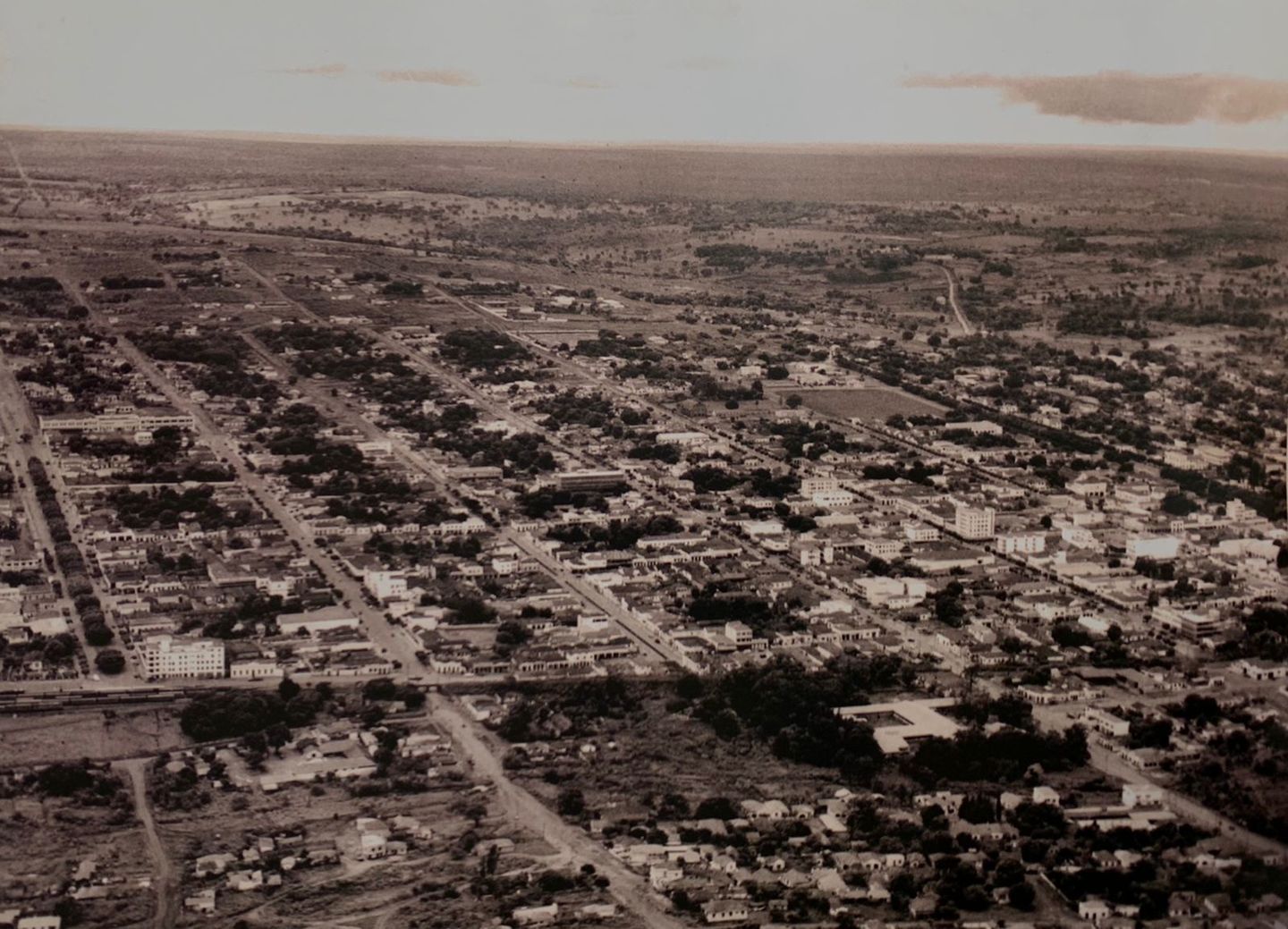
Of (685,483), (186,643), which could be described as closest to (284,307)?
(685,483)

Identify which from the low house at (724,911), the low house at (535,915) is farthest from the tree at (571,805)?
the low house at (724,911)

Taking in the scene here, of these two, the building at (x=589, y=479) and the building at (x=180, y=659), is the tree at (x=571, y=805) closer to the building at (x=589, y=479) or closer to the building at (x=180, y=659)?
the building at (x=180, y=659)

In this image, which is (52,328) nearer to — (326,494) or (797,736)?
(326,494)

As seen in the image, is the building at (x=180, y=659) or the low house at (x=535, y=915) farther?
the building at (x=180, y=659)

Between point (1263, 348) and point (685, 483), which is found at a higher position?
point (1263, 348)

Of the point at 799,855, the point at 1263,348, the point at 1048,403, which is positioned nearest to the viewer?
the point at 799,855

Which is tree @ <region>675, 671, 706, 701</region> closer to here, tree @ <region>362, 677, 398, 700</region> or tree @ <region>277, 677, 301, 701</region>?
tree @ <region>362, 677, 398, 700</region>
